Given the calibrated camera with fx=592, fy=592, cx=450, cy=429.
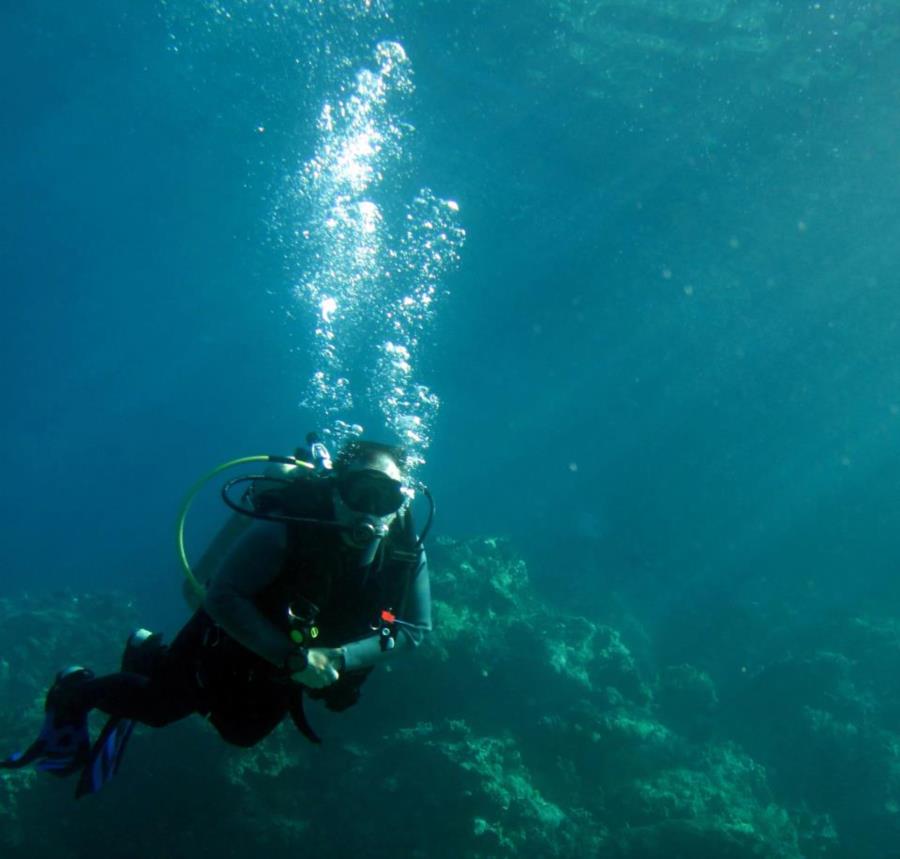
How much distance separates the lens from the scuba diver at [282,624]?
9.00ft

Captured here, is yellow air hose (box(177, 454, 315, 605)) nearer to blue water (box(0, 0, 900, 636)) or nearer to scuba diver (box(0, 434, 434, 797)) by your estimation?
scuba diver (box(0, 434, 434, 797))

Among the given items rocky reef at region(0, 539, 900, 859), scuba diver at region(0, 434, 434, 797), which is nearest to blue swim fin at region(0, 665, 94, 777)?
scuba diver at region(0, 434, 434, 797)

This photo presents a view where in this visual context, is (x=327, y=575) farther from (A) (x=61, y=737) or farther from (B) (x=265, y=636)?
(A) (x=61, y=737)

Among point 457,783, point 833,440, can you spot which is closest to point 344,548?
point 457,783

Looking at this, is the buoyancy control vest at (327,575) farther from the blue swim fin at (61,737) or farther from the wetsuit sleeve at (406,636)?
the blue swim fin at (61,737)

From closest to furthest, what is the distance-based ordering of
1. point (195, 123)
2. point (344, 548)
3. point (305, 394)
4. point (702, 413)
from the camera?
1. point (344, 548)
2. point (195, 123)
3. point (702, 413)
4. point (305, 394)

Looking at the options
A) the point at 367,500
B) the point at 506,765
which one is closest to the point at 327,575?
the point at 367,500

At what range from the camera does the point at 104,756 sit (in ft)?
11.6

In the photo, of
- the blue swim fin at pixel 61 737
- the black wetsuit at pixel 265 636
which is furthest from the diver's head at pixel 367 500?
the blue swim fin at pixel 61 737

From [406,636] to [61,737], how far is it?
2.03 m

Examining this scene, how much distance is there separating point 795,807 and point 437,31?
65.4 ft

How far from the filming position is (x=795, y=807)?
12.3 meters

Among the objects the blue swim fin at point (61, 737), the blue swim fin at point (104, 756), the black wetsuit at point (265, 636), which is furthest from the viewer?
the blue swim fin at point (104, 756)

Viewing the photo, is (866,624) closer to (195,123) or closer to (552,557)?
(552,557)
